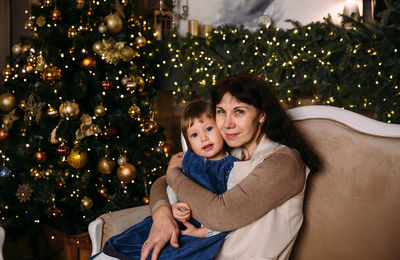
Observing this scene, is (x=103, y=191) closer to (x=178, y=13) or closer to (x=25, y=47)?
(x=25, y=47)

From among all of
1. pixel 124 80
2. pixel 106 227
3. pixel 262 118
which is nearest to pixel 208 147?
pixel 262 118

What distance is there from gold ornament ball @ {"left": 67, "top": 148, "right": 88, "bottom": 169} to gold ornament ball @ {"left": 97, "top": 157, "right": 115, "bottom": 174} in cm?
16

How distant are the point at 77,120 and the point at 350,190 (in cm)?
216

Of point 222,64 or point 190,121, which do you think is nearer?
point 190,121

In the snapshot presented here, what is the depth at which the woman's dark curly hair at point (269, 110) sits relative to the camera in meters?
1.48

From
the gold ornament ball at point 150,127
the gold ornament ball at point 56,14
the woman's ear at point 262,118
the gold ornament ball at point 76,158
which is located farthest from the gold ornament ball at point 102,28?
the woman's ear at point 262,118

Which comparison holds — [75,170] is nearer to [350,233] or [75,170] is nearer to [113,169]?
[113,169]

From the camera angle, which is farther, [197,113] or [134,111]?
[134,111]

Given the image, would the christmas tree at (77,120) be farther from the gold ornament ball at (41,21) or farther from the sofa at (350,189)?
the sofa at (350,189)

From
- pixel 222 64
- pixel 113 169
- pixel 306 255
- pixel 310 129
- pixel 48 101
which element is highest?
pixel 222 64

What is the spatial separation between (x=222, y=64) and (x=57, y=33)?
1.50m

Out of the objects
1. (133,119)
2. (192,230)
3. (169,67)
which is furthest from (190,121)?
(169,67)

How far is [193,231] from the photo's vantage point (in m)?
1.44

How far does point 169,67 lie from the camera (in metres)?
3.64
